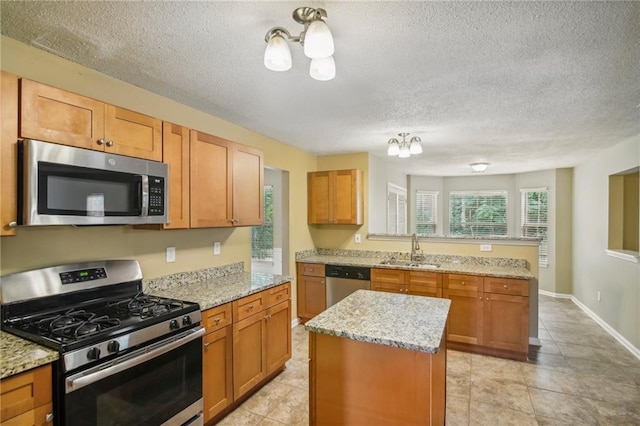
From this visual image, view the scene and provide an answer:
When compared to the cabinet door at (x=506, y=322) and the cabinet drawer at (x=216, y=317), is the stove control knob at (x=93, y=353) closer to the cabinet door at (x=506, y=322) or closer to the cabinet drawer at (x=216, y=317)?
the cabinet drawer at (x=216, y=317)

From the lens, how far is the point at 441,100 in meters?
2.67

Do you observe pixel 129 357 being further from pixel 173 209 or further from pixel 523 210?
pixel 523 210

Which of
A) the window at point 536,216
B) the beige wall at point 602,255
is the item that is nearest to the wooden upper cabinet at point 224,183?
the beige wall at point 602,255

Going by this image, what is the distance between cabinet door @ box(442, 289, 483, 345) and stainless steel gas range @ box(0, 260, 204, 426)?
2752 mm

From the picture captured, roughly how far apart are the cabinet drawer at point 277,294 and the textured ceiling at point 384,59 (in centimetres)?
161

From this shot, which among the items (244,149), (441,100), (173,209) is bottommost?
(173,209)

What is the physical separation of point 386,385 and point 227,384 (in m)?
1.31

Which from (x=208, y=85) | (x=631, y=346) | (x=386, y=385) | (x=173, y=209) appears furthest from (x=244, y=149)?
(x=631, y=346)

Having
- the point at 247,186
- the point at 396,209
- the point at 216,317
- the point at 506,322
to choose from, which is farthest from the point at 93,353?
the point at 396,209

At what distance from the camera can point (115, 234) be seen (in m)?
2.26

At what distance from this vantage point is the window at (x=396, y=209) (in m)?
6.06

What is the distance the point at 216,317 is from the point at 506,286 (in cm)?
292

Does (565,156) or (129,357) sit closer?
(129,357)

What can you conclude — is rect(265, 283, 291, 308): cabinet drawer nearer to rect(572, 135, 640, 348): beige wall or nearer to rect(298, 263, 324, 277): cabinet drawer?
rect(298, 263, 324, 277): cabinet drawer
